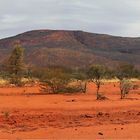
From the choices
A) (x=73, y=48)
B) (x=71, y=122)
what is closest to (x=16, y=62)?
(x=71, y=122)

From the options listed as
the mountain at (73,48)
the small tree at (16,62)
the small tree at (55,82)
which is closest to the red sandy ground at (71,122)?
the small tree at (55,82)

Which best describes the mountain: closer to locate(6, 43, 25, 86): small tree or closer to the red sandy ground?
locate(6, 43, 25, 86): small tree

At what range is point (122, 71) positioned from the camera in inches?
2972

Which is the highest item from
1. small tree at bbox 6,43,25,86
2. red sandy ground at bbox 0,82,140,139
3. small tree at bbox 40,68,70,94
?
small tree at bbox 6,43,25,86

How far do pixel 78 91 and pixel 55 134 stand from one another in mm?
24078

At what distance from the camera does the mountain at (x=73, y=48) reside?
121 m

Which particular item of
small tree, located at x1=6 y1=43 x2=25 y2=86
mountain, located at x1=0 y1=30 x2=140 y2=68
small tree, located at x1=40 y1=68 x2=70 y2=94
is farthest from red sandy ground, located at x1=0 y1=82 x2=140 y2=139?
mountain, located at x1=0 y1=30 x2=140 y2=68

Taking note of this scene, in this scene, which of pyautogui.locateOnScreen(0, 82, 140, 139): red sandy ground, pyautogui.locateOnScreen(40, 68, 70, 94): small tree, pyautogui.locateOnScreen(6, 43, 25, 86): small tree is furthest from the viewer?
pyautogui.locateOnScreen(6, 43, 25, 86): small tree

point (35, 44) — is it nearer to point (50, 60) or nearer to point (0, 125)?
point (50, 60)

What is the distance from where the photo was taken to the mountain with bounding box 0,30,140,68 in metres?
121

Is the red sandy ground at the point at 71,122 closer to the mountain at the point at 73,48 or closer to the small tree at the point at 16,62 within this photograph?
the small tree at the point at 16,62

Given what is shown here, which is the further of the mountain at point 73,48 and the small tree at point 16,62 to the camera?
the mountain at point 73,48

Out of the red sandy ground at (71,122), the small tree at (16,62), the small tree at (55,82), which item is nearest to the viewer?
the red sandy ground at (71,122)

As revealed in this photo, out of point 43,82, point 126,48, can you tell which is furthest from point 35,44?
point 43,82
